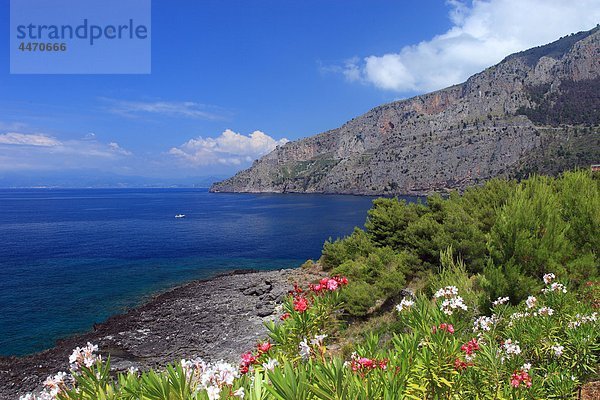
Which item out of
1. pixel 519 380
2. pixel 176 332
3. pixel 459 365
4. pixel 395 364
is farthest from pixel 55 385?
pixel 176 332

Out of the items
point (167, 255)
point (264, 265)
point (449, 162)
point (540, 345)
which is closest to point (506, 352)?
point (540, 345)

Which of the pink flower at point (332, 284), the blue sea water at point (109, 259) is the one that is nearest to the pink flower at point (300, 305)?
the pink flower at point (332, 284)

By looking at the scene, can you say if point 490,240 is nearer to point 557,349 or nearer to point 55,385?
point 557,349

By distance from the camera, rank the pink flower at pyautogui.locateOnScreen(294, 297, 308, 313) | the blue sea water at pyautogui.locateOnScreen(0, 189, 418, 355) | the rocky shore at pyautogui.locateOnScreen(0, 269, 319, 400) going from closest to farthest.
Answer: the pink flower at pyautogui.locateOnScreen(294, 297, 308, 313) → the rocky shore at pyautogui.locateOnScreen(0, 269, 319, 400) → the blue sea water at pyautogui.locateOnScreen(0, 189, 418, 355)

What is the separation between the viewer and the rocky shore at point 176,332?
2008cm

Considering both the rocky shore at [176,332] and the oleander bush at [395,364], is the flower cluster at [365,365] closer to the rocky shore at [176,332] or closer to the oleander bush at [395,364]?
the oleander bush at [395,364]

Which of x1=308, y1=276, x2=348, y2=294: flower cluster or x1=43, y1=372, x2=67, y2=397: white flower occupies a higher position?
x1=308, y1=276, x2=348, y2=294: flower cluster

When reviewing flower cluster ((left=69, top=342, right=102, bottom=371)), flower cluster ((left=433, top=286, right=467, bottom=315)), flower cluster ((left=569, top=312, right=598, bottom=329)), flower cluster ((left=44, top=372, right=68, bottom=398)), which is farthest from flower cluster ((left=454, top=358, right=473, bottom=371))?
flower cluster ((left=44, top=372, right=68, bottom=398))

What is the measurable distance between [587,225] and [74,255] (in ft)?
184

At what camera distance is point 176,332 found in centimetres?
2502

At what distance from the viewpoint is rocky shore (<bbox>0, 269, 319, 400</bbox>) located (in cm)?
2008

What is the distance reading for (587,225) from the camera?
13.7 m

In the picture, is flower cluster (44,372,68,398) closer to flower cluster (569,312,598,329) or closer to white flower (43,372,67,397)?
white flower (43,372,67,397)

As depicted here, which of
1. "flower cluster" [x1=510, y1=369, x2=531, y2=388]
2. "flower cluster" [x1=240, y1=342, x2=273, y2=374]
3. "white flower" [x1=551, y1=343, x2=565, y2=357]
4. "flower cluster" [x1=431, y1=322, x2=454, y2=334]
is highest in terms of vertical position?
"flower cluster" [x1=431, y1=322, x2=454, y2=334]
